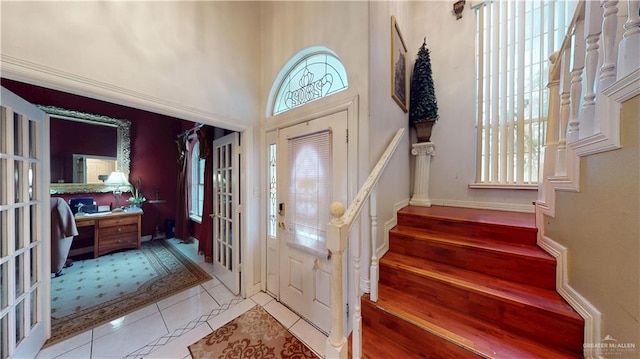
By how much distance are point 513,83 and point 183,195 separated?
580 centimetres

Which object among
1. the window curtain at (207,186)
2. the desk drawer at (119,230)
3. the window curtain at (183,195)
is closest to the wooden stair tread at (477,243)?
the window curtain at (207,186)

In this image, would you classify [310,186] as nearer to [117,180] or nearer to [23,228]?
[23,228]

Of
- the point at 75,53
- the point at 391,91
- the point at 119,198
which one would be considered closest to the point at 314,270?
the point at 391,91

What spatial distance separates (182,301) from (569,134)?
12.1 ft

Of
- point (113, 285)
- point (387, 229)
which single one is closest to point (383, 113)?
point (387, 229)

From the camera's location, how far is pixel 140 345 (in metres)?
1.65

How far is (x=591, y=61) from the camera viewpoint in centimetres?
103

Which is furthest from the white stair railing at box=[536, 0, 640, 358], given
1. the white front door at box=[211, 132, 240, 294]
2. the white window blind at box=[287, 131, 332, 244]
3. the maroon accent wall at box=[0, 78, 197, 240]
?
the maroon accent wall at box=[0, 78, 197, 240]

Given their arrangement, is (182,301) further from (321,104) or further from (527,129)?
(527,129)

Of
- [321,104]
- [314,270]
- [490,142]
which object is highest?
[321,104]

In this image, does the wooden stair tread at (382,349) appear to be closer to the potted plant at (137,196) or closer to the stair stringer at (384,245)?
the stair stringer at (384,245)

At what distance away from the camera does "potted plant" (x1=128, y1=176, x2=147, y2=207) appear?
151 inches

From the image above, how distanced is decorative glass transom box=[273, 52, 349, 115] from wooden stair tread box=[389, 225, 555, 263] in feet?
4.61

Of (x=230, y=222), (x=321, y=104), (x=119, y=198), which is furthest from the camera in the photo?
(x=119, y=198)
